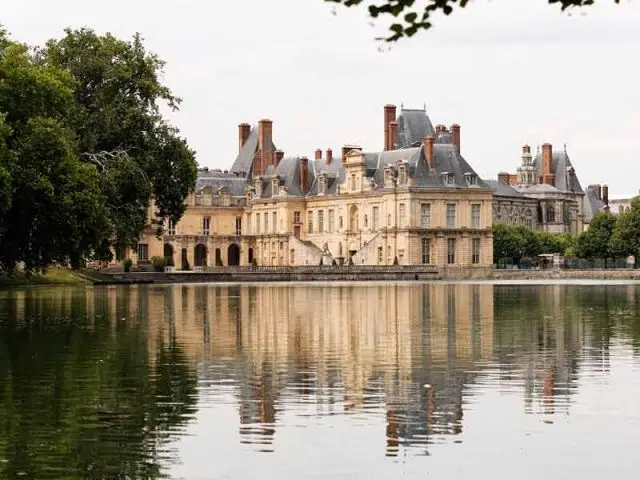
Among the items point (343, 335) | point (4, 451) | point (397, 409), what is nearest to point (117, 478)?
point (4, 451)

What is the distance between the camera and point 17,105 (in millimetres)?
41688

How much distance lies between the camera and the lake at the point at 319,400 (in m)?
13.1

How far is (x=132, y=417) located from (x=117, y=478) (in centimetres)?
355

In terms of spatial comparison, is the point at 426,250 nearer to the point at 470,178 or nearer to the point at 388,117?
the point at 470,178

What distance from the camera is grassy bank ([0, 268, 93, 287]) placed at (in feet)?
208

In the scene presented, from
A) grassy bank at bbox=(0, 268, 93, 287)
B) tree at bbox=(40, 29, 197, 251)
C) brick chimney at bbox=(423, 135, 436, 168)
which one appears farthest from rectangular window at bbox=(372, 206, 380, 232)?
tree at bbox=(40, 29, 197, 251)

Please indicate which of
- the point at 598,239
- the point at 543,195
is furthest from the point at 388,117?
the point at 543,195

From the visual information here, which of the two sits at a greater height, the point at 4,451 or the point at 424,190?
the point at 424,190

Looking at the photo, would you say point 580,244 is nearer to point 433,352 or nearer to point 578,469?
point 433,352

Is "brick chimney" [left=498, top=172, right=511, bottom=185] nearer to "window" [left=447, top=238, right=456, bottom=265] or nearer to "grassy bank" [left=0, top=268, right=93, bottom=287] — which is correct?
"window" [left=447, top=238, right=456, bottom=265]

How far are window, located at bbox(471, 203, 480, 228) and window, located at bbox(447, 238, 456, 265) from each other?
1.82 metres

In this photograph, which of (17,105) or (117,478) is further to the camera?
(17,105)

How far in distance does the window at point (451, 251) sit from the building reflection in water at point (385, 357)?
6337 centimetres

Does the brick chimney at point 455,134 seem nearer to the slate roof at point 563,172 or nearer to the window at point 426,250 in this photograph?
the window at point 426,250
